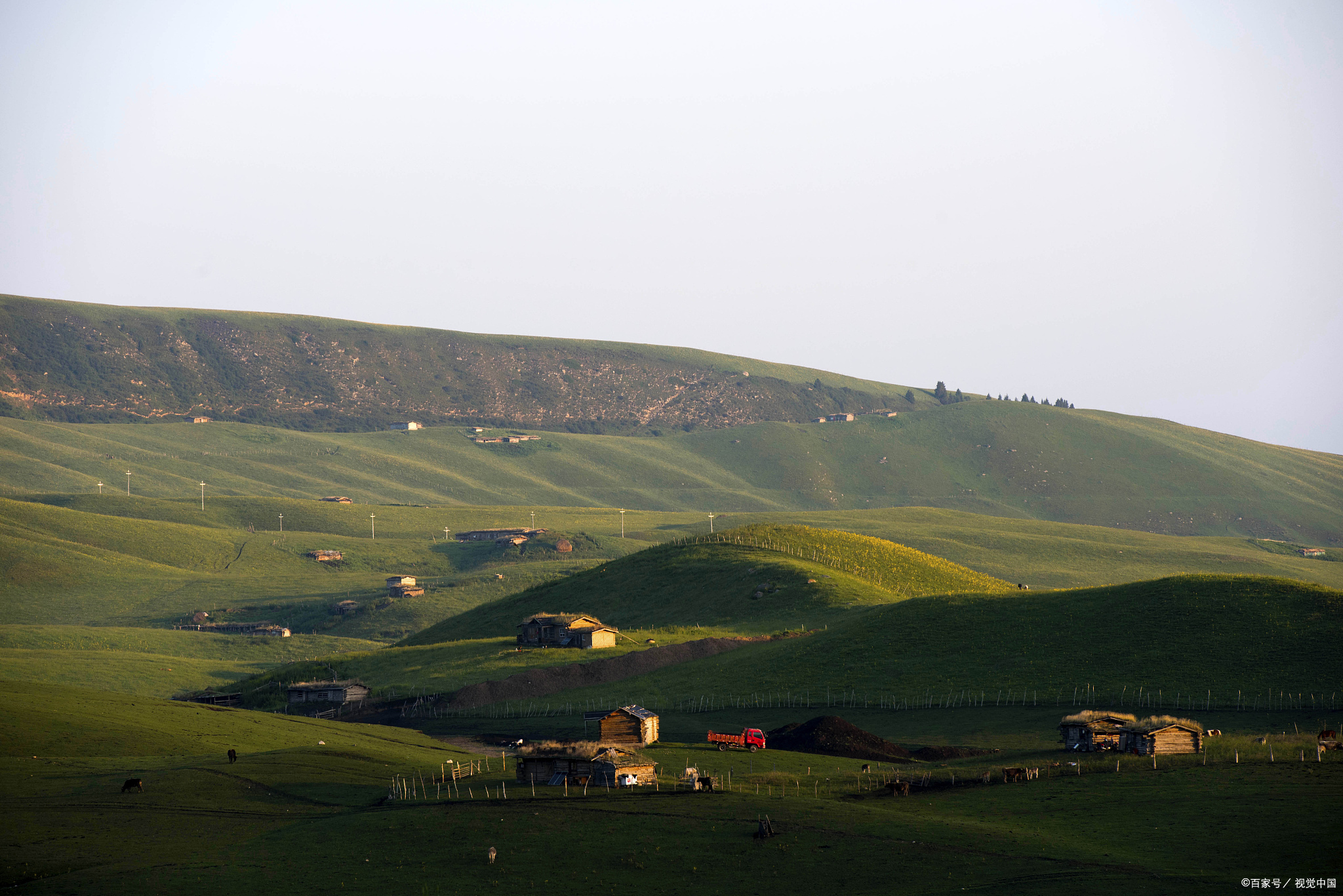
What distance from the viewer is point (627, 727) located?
7225cm

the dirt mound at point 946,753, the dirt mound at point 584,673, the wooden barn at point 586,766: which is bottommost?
the dirt mound at point 584,673

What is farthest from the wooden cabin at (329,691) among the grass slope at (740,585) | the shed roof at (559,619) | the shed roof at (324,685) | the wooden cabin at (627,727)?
the wooden cabin at (627,727)

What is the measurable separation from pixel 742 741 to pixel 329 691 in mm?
38984

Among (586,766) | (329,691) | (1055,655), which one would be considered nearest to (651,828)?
(586,766)

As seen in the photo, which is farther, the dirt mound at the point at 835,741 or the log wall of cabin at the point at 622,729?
the log wall of cabin at the point at 622,729

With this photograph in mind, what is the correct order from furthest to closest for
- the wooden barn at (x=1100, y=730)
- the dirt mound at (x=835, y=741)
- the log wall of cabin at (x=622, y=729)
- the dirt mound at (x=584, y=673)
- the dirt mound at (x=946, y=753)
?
the dirt mound at (x=584, y=673), the log wall of cabin at (x=622, y=729), the dirt mound at (x=835, y=741), the dirt mound at (x=946, y=753), the wooden barn at (x=1100, y=730)

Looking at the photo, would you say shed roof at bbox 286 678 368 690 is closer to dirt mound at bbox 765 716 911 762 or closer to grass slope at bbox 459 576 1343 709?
grass slope at bbox 459 576 1343 709

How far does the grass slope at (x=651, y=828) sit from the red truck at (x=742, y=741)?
199 inches

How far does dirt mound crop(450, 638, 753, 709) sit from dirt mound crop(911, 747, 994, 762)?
1256 inches

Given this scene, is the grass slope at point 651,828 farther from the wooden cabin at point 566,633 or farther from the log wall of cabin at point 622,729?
the wooden cabin at point 566,633

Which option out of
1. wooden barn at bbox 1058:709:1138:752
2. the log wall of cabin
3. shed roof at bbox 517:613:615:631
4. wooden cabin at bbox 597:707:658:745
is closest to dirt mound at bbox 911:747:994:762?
wooden barn at bbox 1058:709:1138:752

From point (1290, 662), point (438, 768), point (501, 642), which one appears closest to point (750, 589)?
point (501, 642)

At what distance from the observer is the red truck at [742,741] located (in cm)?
7181

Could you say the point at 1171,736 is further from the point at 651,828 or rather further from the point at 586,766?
the point at 586,766
